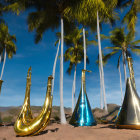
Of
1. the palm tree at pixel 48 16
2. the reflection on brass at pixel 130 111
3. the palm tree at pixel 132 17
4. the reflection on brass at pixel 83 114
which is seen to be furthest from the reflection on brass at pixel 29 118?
the palm tree at pixel 132 17

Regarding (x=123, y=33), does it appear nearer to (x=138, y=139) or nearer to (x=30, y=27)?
(x=30, y=27)

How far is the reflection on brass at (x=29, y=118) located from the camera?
3732mm

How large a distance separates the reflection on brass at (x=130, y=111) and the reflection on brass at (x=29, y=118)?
2.39 m

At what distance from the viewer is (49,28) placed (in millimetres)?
10672

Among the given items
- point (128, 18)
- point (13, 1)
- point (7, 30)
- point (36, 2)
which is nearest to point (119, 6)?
point (128, 18)

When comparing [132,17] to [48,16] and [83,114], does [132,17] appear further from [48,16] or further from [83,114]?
[83,114]

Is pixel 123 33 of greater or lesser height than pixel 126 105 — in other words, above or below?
above

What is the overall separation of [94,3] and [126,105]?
6264 millimetres

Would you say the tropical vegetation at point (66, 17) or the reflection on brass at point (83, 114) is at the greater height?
the tropical vegetation at point (66, 17)

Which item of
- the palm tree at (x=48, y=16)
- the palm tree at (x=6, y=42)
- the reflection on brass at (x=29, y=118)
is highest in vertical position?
the palm tree at (x=6, y=42)

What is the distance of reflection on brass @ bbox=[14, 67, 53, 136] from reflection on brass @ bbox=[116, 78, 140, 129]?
94.3 inches

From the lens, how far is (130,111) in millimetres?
4500

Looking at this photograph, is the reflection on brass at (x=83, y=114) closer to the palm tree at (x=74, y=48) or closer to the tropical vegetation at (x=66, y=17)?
the tropical vegetation at (x=66, y=17)

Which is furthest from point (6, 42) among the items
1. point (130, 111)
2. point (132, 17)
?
point (130, 111)
